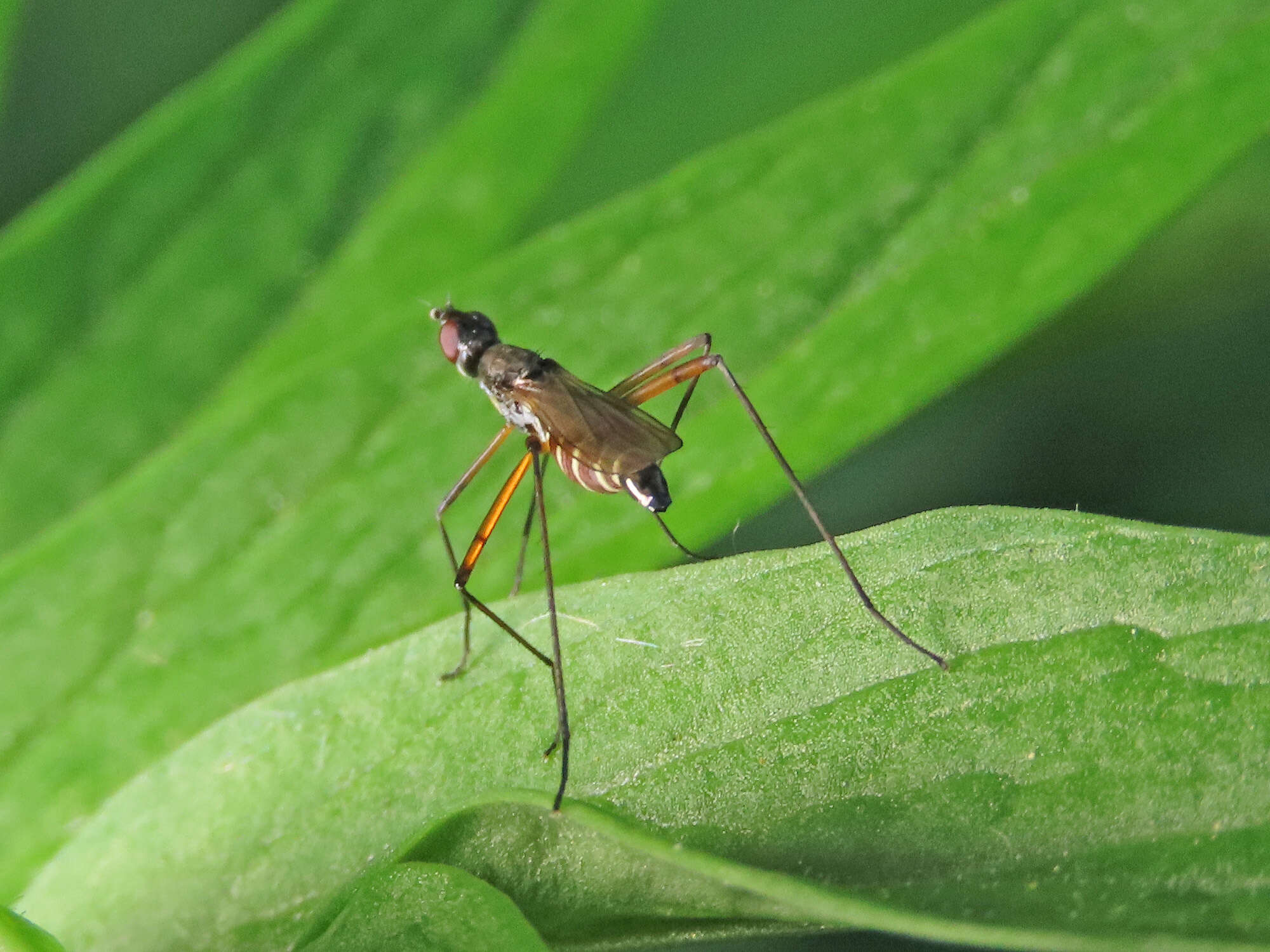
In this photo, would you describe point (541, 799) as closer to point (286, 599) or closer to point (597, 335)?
point (286, 599)

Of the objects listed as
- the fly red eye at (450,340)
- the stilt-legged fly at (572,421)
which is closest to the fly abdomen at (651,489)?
the stilt-legged fly at (572,421)

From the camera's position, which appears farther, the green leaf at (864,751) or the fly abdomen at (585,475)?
the fly abdomen at (585,475)

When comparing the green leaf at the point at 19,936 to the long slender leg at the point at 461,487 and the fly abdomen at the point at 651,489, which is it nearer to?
the long slender leg at the point at 461,487

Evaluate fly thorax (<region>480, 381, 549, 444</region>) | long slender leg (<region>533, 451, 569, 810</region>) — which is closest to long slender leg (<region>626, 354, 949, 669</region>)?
fly thorax (<region>480, 381, 549, 444</region>)

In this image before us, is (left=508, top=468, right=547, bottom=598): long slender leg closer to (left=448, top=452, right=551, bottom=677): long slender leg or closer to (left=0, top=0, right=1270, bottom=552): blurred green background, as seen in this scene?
(left=448, top=452, right=551, bottom=677): long slender leg

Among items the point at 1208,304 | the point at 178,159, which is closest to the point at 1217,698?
the point at 1208,304

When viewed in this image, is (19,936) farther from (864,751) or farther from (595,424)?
(595,424)
